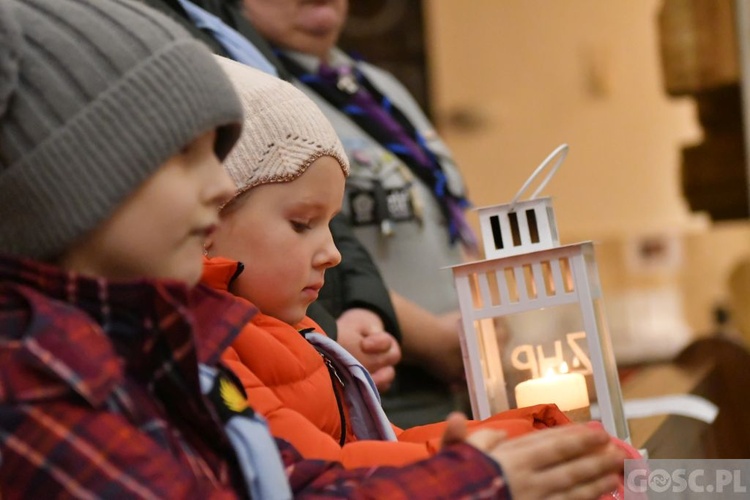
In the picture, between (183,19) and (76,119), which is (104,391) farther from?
(183,19)

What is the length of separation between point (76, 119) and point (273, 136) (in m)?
0.34

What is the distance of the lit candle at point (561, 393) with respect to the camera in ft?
4.00

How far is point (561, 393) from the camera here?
122cm

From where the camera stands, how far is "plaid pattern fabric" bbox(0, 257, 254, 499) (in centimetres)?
65

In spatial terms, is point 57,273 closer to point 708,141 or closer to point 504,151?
point 708,141

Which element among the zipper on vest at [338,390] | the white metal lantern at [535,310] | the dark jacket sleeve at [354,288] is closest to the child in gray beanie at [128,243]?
the zipper on vest at [338,390]

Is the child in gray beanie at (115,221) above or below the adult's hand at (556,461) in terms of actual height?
above

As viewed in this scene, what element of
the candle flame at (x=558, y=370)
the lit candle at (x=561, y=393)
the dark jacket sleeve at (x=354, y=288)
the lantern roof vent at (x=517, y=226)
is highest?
the lantern roof vent at (x=517, y=226)

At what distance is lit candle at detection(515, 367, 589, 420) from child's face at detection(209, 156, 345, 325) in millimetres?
316

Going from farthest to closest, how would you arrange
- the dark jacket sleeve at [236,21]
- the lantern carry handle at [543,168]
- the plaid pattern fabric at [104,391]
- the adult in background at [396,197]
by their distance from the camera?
1. the adult in background at [396,197]
2. the dark jacket sleeve at [236,21]
3. the lantern carry handle at [543,168]
4. the plaid pattern fabric at [104,391]

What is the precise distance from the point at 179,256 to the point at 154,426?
0.13 m

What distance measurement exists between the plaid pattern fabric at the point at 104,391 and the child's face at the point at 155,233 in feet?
0.10

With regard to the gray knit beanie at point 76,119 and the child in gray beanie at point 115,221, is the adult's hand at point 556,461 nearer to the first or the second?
the child in gray beanie at point 115,221
